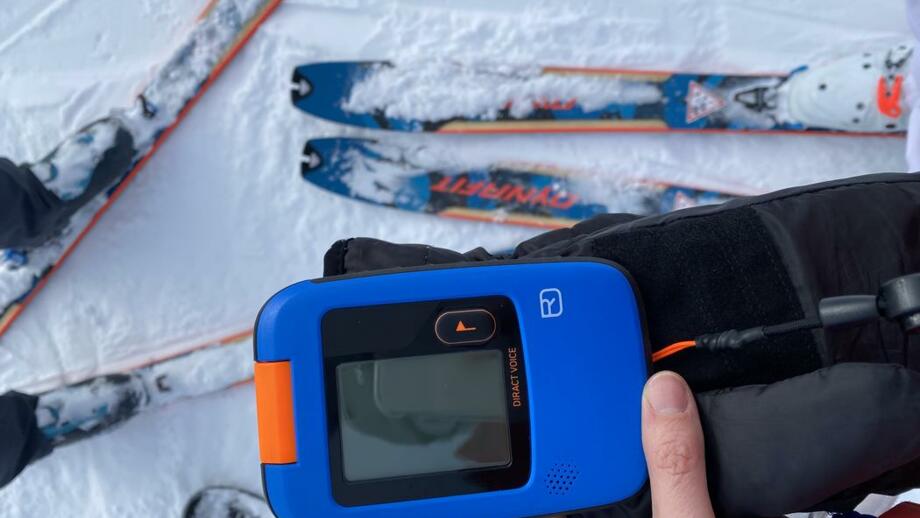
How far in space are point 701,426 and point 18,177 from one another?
3.92ft

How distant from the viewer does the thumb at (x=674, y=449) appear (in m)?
0.68

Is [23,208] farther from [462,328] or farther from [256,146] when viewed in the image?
[462,328]

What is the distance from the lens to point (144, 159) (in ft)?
4.69

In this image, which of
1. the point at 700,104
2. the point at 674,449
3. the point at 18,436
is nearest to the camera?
the point at 674,449

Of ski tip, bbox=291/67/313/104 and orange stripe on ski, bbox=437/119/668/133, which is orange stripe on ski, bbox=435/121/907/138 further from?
ski tip, bbox=291/67/313/104

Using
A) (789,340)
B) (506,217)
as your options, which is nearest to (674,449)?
(789,340)

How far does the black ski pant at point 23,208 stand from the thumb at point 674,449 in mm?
1123

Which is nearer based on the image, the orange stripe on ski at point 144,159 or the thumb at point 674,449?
the thumb at point 674,449

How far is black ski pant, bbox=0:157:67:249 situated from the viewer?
1.23m

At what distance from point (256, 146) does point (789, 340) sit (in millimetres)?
1103

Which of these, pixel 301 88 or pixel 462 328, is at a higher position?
pixel 301 88

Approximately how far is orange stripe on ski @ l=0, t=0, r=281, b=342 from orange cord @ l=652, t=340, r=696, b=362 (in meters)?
1.09

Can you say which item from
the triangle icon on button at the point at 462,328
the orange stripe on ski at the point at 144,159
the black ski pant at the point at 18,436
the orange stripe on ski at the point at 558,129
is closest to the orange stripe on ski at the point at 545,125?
the orange stripe on ski at the point at 558,129

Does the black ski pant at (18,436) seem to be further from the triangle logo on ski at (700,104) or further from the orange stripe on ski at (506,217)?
the triangle logo on ski at (700,104)
